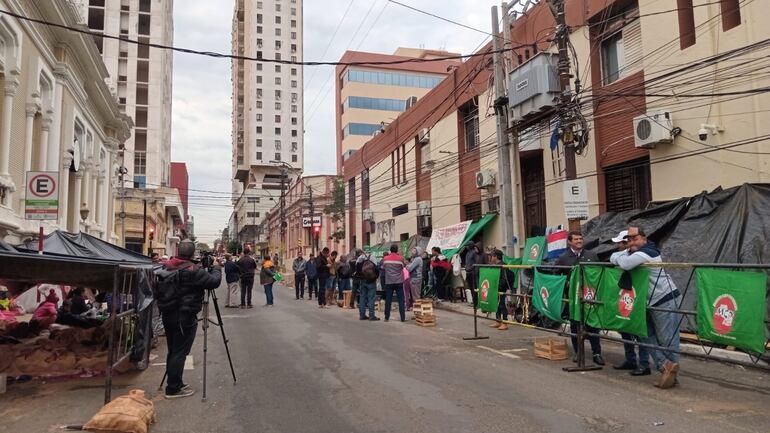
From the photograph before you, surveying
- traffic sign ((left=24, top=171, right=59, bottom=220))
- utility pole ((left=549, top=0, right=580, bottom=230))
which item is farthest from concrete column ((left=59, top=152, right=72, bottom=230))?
utility pole ((left=549, top=0, right=580, bottom=230))

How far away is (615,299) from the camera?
729 cm

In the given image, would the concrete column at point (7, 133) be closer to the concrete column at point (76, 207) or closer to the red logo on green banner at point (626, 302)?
the concrete column at point (76, 207)

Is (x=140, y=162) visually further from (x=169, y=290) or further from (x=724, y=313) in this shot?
(x=724, y=313)

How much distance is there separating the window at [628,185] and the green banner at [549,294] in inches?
237

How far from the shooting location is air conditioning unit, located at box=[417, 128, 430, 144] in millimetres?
25906

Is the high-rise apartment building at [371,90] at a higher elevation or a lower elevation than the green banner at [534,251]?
higher

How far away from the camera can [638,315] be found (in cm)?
690

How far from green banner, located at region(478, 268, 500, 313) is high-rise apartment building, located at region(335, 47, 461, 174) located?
1985 inches

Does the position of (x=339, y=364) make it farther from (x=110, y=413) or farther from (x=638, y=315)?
(x=638, y=315)


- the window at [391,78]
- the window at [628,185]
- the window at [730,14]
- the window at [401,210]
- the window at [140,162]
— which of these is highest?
the window at [391,78]

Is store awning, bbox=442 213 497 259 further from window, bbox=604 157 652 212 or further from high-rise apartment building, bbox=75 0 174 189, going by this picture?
high-rise apartment building, bbox=75 0 174 189

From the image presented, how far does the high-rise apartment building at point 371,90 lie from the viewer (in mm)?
62000

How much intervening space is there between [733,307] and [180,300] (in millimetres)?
6037

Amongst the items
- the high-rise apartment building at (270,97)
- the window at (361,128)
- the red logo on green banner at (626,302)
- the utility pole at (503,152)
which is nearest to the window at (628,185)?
the utility pole at (503,152)
